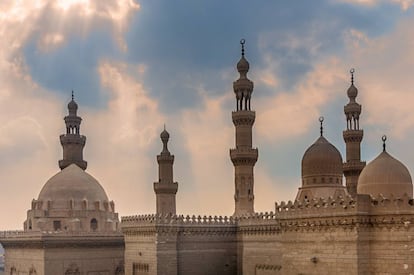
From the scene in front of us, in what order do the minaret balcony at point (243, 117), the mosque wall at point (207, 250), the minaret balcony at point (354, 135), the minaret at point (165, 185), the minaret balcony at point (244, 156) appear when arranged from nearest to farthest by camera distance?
the mosque wall at point (207, 250) → the minaret balcony at point (244, 156) → the minaret balcony at point (243, 117) → the minaret balcony at point (354, 135) → the minaret at point (165, 185)

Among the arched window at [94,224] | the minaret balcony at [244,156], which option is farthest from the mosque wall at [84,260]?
the minaret balcony at [244,156]

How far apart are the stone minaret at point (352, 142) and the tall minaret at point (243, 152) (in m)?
6.37

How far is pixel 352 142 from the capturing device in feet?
141

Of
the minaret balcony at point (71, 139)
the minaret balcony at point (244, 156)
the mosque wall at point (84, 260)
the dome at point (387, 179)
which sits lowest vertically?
the mosque wall at point (84, 260)

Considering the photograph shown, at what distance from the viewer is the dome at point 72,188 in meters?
42.8

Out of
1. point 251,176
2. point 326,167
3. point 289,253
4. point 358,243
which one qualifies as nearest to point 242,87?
point 251,176

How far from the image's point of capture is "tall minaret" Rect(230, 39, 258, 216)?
130 feet

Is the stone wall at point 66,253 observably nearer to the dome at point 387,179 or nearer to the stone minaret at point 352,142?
the stone minaret at point 352,142

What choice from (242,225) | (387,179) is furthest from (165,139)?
(387,179)

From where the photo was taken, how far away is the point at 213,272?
34312 mm

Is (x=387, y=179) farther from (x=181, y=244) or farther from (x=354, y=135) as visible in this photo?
(x=354, y=135)

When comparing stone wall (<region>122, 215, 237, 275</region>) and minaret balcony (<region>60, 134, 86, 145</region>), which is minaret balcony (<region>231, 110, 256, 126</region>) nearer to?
stone wall (<region>122, 215, 237, 275</region>)

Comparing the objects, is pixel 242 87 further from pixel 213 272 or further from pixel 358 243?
pixel 358 243

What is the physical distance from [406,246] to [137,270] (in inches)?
659
